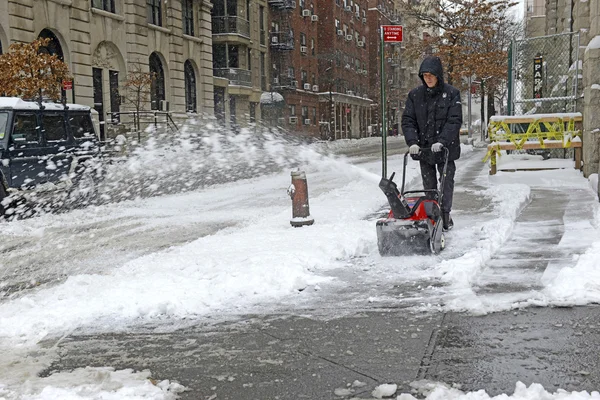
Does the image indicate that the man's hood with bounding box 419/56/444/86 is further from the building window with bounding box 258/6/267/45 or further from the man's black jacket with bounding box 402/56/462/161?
the building window with bounding box 258/6/267/45

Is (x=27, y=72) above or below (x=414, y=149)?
above

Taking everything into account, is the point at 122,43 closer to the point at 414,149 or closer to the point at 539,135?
the point at 539,135

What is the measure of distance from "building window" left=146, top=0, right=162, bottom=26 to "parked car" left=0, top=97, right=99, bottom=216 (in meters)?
18.7

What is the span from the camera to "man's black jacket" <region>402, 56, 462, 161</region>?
6.80 meters

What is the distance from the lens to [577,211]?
8.09m

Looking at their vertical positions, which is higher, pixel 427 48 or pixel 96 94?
pixel 427 48

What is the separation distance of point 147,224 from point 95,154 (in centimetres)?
326

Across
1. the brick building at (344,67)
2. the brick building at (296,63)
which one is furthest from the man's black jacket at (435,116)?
the brick building at (344,67)

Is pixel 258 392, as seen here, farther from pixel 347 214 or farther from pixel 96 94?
pixel 96 94

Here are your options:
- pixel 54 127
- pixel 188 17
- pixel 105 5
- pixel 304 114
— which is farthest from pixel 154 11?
pixel 304 114

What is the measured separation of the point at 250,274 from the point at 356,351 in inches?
71.2

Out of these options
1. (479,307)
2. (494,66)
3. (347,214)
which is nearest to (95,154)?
(347,214)

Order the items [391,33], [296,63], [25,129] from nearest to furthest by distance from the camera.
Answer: [391,33] < [25,129] < [296,63]

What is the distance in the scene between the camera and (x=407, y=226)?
19.1 ft
